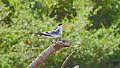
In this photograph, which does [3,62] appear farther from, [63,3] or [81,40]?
[63,3]

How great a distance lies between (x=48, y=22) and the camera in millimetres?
5262

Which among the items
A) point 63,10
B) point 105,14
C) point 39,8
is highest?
point 39,8

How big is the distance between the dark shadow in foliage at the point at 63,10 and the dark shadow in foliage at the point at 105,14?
378mm

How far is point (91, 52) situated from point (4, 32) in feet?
4.26

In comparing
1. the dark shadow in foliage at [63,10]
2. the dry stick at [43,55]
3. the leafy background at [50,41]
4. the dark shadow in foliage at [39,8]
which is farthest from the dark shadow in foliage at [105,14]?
the dry stick at [43,55]

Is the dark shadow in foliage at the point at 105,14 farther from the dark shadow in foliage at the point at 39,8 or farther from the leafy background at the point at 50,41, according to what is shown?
the dark shadow in foliage at the point at 39,8

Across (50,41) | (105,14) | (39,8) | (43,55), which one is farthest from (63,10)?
(43,55)

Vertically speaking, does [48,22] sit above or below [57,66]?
above

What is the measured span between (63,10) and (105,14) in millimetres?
813

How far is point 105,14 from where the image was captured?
6648 mm

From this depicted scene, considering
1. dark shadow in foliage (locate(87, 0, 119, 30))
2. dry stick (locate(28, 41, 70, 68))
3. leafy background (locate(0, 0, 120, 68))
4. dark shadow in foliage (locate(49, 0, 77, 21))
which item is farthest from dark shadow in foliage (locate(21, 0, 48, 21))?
dry stick (locate(28, 41, 70, 68))

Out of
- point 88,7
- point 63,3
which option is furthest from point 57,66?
point 63,3

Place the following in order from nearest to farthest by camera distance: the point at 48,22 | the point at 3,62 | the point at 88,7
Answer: the point at 3,62, the point at 48,22, the point at 88,7

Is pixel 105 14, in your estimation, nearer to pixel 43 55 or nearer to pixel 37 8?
pixel 37 8
